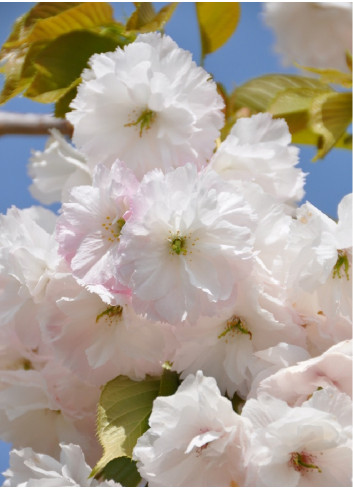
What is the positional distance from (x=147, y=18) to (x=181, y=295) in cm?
37

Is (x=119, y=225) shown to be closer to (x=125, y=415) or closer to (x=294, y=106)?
(x=125, y=415)

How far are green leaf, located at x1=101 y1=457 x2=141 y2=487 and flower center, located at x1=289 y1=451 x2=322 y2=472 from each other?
0.18 meters

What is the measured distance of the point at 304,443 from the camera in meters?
0.57

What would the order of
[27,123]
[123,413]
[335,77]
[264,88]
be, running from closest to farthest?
[123,413], [335,77], [264,88], [27,123]

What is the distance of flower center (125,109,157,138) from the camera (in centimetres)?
75

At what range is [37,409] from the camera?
0.82 metres

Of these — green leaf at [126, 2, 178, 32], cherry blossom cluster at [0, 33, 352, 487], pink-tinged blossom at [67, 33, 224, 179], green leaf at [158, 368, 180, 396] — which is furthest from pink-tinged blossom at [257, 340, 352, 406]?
green leaf at [126, 2, 178, 32]

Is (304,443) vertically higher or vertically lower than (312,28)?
lower

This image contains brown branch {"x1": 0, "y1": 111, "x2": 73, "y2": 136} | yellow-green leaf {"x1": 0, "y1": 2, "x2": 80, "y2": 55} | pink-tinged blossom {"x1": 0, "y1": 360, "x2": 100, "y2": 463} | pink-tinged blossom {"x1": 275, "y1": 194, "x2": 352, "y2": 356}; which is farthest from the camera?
brown branch {"x1": 0, "y1": 111, "x2": 73, "y2": 136}

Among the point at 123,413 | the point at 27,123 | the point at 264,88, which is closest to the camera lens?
the point at 123,413

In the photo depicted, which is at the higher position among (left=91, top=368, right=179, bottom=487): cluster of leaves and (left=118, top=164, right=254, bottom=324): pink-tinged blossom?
(left=118, top=164, right=254, bottom=324): pink-tinged blossom

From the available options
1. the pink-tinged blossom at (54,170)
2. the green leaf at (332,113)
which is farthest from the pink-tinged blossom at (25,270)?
the green leaf at (332,113)

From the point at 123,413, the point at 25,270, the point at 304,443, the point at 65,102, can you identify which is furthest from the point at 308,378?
the point at 65,102

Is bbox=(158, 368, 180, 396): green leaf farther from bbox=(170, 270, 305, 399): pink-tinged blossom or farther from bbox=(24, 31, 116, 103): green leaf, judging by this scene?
bbox=(24, 31, 116, 103): green leaf
